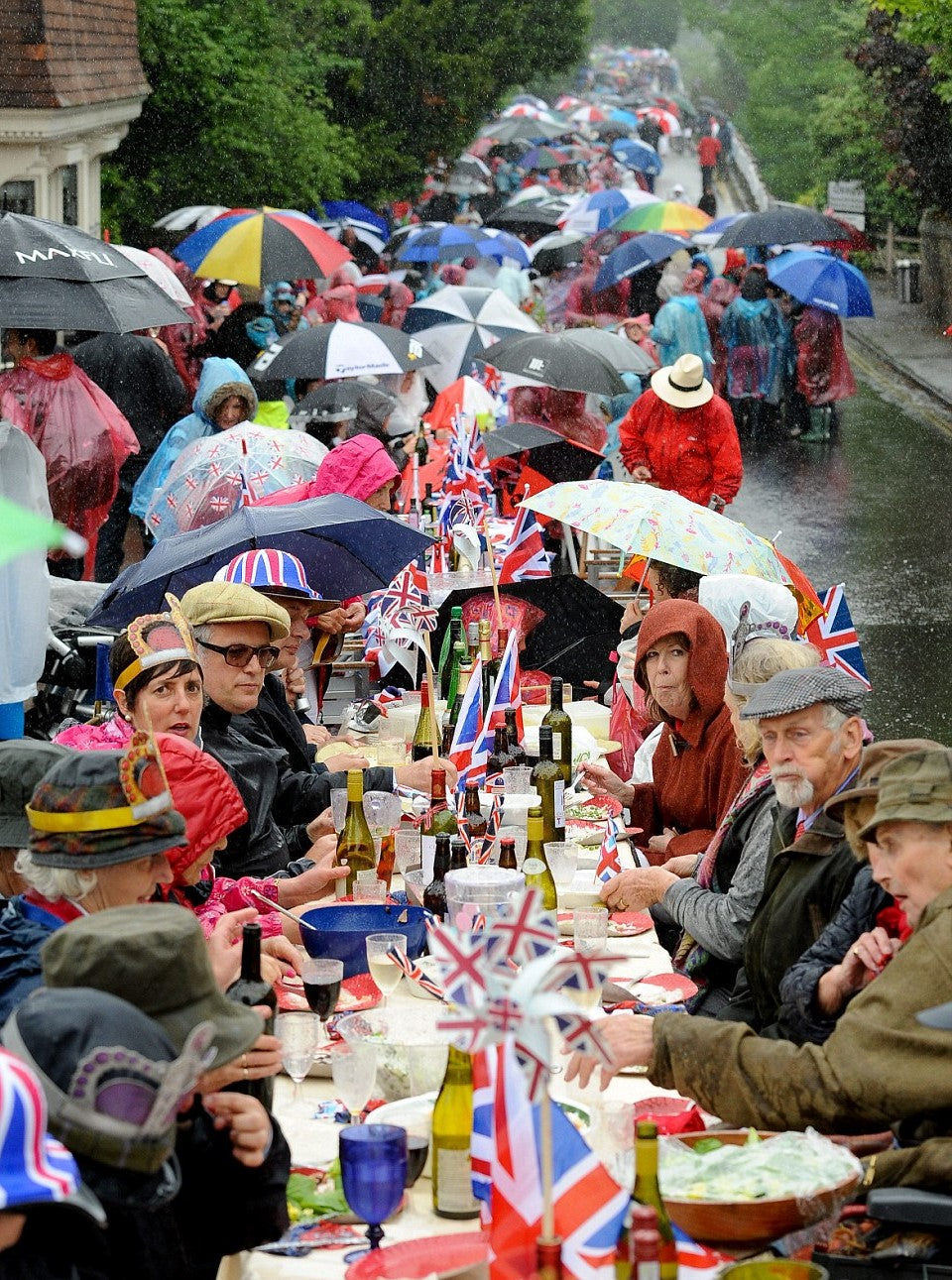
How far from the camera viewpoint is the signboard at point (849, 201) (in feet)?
117

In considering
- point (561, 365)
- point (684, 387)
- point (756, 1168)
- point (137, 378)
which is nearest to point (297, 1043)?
point (756, 1168)

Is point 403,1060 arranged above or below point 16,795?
below

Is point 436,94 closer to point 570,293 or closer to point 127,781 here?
point 570,293

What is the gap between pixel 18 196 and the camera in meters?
16.3

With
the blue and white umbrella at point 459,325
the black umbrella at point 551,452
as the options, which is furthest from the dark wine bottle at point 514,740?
the blue and white umbrella at point 459,325

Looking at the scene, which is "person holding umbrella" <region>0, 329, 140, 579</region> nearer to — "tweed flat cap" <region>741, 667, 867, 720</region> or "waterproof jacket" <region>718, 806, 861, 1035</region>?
"tweed flat cap" <region>741, 667, 867, 720</region>

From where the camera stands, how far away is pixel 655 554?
7.93m

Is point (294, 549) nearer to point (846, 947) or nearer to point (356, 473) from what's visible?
point (356, 473)

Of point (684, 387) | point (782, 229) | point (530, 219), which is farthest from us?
point (530, 219)

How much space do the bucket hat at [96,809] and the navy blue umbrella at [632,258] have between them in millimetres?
20424

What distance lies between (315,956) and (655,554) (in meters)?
3.41

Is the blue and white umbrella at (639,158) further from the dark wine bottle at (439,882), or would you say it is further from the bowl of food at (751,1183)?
the bowl of food at (751,1183)

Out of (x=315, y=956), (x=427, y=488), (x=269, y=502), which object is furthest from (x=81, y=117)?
(x=315, y=956)

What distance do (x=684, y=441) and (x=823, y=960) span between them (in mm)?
8753
